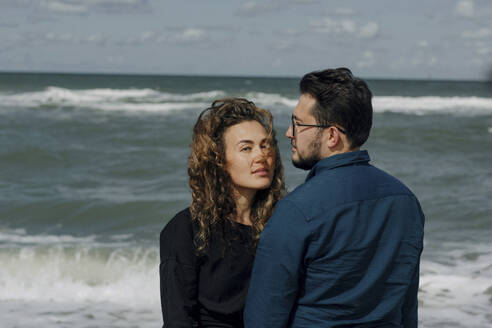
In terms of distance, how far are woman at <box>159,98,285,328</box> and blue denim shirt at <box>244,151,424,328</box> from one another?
0.94ft

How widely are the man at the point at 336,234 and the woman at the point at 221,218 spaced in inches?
11.4

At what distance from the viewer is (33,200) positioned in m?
9.07

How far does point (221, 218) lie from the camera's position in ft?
7.45

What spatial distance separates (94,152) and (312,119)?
1241 cm

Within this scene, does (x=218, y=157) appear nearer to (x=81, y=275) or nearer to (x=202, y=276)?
(x=202, y=276)

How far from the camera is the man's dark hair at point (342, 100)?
1858 mm

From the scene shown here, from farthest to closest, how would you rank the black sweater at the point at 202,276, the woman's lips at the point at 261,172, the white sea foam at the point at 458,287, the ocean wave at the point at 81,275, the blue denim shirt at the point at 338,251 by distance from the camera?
the ocean wave at the point at 81,275 → the white sea foam at the point at 458,287 → the woman's lips at the point at 261,172 → the black sweater at the point at 202,276 → the blue denim shirt at the point at 338,251

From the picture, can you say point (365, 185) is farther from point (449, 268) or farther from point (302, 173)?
point (302, 173)

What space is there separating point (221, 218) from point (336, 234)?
2.14ft

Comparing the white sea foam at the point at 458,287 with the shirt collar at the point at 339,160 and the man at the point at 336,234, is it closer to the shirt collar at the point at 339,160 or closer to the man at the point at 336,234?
the man at the point at 336,234

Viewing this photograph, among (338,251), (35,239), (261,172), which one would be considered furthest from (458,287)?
(35,239)

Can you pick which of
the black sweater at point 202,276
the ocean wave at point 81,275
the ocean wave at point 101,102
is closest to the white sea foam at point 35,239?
the ocean wave at point 81,275

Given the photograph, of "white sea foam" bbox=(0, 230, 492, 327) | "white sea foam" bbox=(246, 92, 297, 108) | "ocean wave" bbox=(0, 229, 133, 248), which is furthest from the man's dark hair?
"white sea foam" bbox=(246, 92, 297, 108)

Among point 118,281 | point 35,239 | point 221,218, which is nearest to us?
point 221,218
